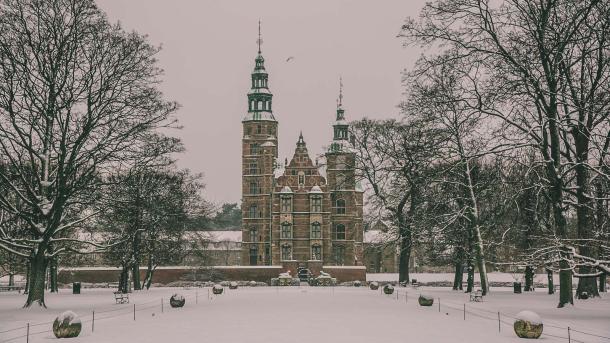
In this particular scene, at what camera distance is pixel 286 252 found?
259ft

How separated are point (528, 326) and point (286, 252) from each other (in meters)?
60.1

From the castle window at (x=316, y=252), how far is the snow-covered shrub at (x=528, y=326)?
58.6 metres

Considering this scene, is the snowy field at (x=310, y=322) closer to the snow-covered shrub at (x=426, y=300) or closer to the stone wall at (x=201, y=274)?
the snow-covered shrub at (x=426, y=300)

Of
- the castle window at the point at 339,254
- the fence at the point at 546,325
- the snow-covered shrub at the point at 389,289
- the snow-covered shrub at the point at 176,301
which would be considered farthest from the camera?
the castle window at the point at 339,254

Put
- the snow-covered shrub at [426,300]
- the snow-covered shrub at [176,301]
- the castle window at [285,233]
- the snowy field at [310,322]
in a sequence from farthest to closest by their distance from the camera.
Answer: the castle window at [285,233] < the snow-covered shrub at [426,300] < the snow-covered shrub at [176,301] < the snowy field at [310,322]

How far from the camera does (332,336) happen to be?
20906 mm

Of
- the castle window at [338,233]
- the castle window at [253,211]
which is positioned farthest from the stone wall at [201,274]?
the castle window at [253,211]

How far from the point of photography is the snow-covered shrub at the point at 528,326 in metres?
19.7

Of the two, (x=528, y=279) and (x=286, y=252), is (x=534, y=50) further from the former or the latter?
(x=286, y=252)

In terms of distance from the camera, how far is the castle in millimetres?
79000

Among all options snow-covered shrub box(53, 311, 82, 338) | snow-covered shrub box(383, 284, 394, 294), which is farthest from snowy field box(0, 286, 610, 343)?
snow-covered shrub box(383, 284, 394, 294)

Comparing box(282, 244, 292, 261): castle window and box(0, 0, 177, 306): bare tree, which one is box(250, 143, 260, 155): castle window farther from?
box(0, 0, 177, 306): bare tree

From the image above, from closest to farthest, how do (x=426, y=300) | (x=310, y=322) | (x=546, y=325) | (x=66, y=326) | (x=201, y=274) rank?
(x=66, y=326) < (x=546, y=325) < (x=310, y=322) < (x=426, y=300) < (x=201, y=274)

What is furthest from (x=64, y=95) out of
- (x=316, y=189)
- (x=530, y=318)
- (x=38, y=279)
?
(x=316, y=189)
